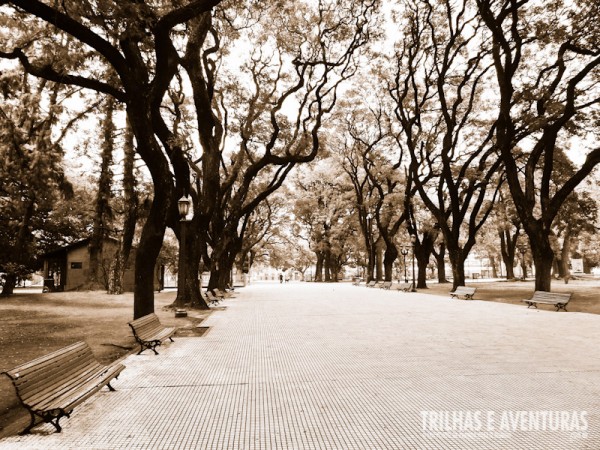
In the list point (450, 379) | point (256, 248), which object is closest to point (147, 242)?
point (450, 379)

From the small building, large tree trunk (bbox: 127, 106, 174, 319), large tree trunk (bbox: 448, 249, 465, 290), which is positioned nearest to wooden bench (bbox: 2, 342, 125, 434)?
large tree trunk (bbox: 127, 106, 174, 319)

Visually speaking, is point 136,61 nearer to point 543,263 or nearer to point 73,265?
point 543,263

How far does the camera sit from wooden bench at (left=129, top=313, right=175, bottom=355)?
288 inches

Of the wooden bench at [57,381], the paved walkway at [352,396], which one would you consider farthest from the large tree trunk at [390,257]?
the wooden bench at [57,381]

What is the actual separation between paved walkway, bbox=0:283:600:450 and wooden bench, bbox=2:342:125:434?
243 mm

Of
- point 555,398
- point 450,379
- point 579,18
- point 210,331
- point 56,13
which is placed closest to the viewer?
point 555,398

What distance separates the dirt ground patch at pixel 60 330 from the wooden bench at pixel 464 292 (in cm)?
1226

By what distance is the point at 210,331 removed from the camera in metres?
10.5

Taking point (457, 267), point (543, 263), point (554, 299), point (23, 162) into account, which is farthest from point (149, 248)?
point (457, 267)

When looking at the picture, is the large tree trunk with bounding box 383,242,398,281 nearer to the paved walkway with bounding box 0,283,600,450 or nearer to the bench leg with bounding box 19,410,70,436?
the paved walkway with bounding box 0,283,600,450

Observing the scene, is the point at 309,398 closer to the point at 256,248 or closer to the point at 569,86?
the point at 569,86

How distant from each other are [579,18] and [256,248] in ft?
134

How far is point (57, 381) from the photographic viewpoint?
452 cm

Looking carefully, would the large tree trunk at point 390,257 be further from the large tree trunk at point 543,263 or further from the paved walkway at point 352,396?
the paved walkway at point 352,396
